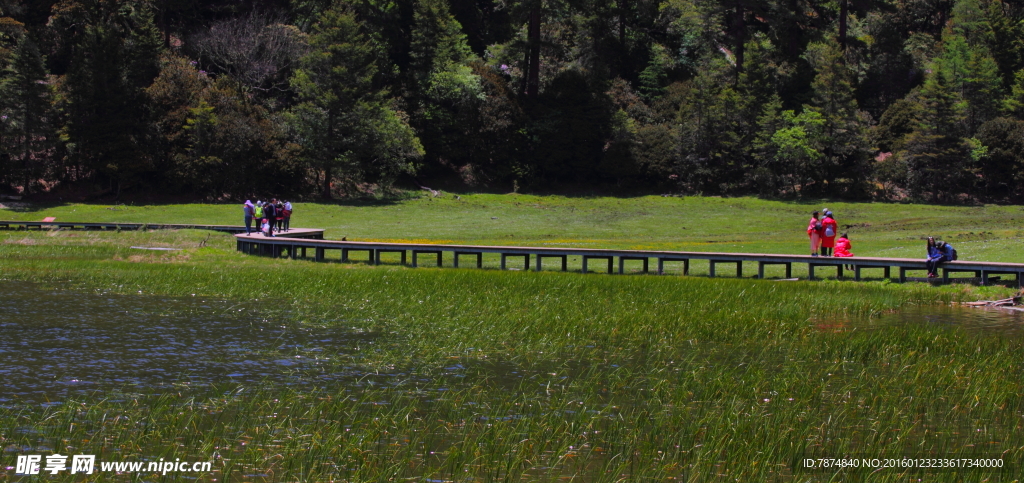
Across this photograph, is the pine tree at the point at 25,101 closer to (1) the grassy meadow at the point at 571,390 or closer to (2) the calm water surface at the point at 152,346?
(1) the grassy meadow at the point at 571,390

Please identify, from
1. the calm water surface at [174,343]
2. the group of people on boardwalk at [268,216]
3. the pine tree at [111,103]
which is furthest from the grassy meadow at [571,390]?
the pine tree at [111,103]

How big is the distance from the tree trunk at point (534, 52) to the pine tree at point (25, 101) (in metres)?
34.5

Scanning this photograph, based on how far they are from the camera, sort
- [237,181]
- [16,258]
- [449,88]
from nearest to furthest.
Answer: [16,258]
[237,181]
[449,88]

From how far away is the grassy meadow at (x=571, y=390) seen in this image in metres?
9.09

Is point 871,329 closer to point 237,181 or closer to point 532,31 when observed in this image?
point 237,181

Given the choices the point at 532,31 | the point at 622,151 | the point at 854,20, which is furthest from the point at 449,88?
the point at 854,20

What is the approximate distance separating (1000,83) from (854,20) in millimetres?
15723

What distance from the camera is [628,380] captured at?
41.8ft

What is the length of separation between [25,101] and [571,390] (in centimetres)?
5238

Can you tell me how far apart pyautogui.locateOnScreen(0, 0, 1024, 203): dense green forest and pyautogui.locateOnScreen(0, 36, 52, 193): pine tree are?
0.42ft

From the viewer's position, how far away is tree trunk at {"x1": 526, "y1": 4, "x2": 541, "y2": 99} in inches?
2680

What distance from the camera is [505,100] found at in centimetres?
6819

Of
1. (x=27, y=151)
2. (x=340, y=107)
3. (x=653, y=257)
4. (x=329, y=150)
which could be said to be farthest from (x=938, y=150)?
(x=27, y=151)

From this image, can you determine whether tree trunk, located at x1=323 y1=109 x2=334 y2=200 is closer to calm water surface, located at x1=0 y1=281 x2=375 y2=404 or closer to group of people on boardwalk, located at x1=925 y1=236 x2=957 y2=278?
calm water surface, located at x1=0 y1=281 x2=375 y2=404
